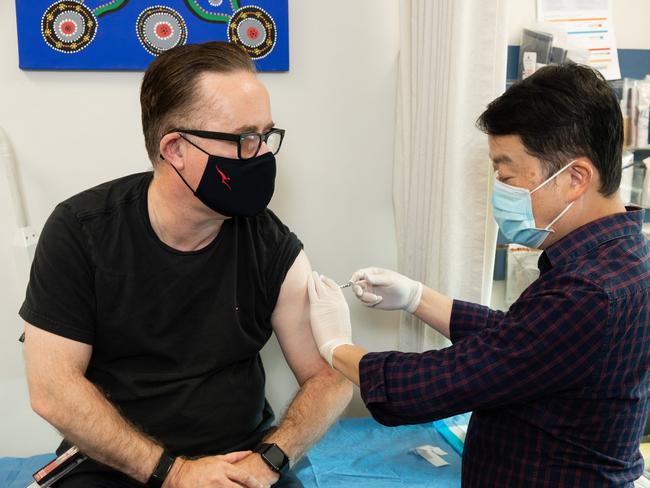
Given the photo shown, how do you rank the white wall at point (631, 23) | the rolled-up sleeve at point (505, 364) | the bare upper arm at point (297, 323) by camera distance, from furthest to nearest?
the white wall at point (631, 23) < the bare upper arm at point (297, 323) < the rolled-up sleeve at point (505, 364)

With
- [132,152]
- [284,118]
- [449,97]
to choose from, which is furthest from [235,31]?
[449,97]

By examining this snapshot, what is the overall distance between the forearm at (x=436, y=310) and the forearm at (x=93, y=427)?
0.74 metres

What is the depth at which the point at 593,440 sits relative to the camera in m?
1.12

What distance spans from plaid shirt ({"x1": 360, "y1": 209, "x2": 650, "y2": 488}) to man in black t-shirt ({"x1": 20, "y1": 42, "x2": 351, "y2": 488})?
0.38 m

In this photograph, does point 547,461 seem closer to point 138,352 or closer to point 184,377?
point 184,377

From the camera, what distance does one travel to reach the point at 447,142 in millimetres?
1765

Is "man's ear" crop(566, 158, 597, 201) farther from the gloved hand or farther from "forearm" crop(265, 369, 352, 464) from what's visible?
"forearm" crop(265, 369, 352, 464)

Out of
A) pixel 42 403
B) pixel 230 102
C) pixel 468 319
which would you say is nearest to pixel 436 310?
pixel 468 319

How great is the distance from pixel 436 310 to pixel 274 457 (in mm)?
543

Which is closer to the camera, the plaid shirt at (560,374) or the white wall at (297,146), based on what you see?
the plaid shirt at (560,374)

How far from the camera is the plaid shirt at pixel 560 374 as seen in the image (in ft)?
3.37

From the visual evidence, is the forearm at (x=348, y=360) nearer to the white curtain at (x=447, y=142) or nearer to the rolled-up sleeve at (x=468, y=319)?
the rolled-up sleeve at (x=468, y=319)

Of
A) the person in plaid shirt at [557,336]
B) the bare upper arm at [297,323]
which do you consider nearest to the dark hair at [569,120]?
the person in plaid shirt at [557,336]

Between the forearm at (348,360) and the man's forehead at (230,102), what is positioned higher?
the man's forehead at (230,102)
